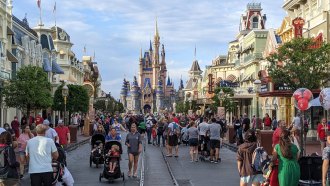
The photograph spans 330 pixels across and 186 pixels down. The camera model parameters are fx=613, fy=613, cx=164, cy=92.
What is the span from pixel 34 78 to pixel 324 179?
115 feet

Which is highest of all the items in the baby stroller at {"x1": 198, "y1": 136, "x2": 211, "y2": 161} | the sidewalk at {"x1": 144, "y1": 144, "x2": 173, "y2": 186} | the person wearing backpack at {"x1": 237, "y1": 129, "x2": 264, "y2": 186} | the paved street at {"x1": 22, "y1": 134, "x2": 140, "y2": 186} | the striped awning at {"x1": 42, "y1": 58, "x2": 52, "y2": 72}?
the striped awning at {"x1": 42, "y1": 58, "x2": 52, "y2": 72}

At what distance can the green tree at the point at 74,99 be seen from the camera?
206 ft

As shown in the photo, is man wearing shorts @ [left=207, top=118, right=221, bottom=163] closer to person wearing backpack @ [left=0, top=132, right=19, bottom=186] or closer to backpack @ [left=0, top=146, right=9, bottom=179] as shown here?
person wearing backpack @ [left=0, top=132, right=19, bottom=186]

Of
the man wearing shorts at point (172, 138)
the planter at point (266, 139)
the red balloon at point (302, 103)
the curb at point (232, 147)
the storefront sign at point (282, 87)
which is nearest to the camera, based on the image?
the red balloon at point (302, 103)

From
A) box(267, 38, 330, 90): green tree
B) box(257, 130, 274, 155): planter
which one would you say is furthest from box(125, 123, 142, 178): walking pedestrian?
box(267, 38, 330, 90): green tree

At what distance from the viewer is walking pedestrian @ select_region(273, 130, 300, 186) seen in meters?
9.81

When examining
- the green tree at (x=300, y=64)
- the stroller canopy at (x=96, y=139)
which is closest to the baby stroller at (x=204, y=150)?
the stroller canopy at (x=96, y=139)

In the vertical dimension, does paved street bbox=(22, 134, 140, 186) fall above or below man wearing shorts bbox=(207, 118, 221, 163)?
below

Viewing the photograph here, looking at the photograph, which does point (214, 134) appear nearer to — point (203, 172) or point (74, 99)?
point (203, 172)

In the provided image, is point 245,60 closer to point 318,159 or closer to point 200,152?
point 200,152

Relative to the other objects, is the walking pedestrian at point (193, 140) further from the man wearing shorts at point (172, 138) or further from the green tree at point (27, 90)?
the green tree at point (27, 90)

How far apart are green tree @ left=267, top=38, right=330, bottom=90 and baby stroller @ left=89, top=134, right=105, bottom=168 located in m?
15.5

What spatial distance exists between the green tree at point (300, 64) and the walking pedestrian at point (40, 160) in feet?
81.8

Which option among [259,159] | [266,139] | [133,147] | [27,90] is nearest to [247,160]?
[259,159]
